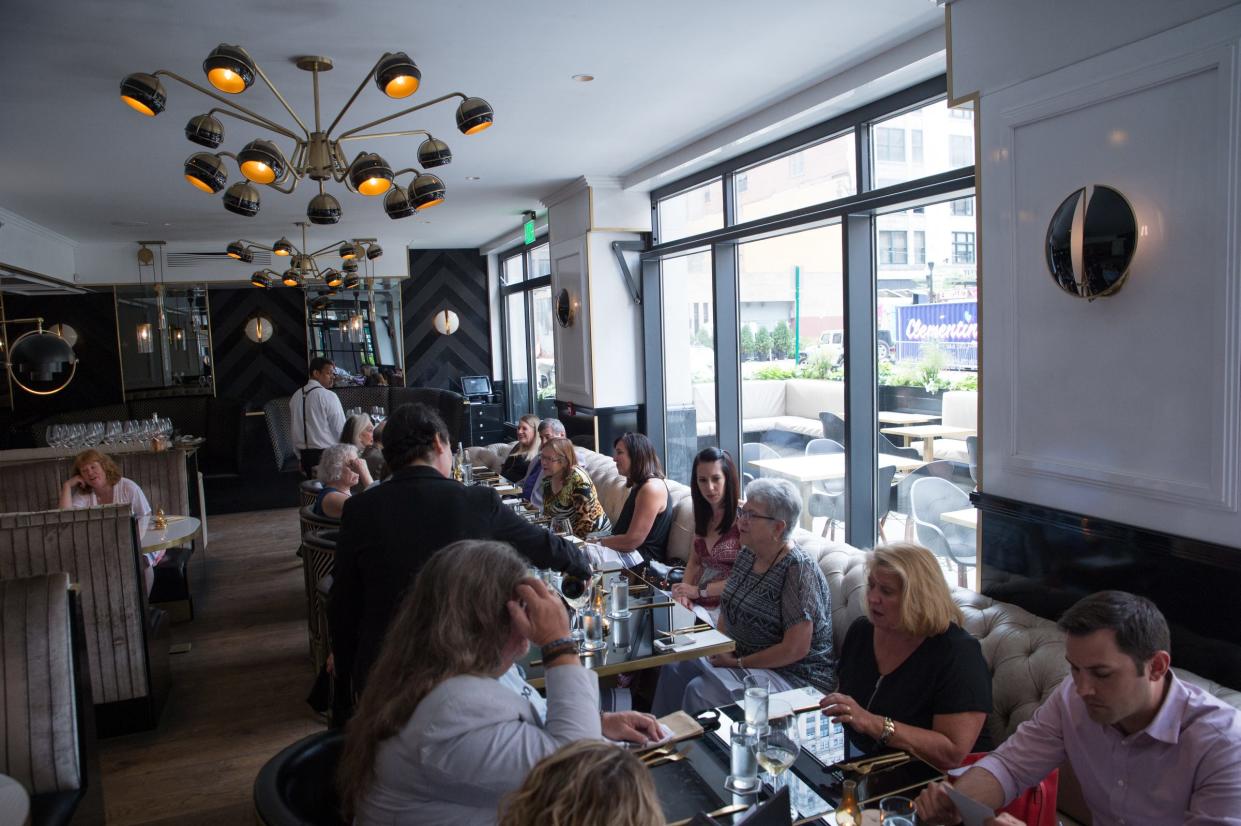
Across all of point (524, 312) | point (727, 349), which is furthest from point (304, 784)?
point (524, 312)

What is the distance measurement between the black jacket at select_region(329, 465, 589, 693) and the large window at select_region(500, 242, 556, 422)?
24.3ft

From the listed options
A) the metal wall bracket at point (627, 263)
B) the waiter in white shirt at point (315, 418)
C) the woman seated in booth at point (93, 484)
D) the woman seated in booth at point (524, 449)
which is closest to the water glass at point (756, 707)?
the woman seated in booth at point (93, 484)

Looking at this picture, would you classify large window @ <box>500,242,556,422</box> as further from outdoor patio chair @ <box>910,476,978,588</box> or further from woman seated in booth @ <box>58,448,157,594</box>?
outdoor patio chair @ <box>910,476,978,588</box>

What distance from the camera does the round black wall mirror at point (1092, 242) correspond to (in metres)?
2.70

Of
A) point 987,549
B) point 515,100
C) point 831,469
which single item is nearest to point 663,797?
point 987,549

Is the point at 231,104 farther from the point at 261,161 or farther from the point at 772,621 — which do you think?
the point at 772,621

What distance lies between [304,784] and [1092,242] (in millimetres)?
2936

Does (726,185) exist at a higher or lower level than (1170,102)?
higher

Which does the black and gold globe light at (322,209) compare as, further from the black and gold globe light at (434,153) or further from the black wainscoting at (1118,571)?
the black wainscoting at (1118,571)

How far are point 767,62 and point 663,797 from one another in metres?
3.78

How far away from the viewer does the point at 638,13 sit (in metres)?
3.59

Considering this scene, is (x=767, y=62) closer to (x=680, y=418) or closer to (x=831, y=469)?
(x=831, y=469)

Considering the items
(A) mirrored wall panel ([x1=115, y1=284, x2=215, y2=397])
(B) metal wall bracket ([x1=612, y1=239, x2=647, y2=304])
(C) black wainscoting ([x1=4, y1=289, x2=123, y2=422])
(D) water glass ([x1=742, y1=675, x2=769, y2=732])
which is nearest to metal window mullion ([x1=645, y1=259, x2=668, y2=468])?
(B) metal wall bracket ([x1=612, y1=239, x2=647, y2=304])

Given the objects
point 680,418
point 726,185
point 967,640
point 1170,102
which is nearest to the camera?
point 967,640
